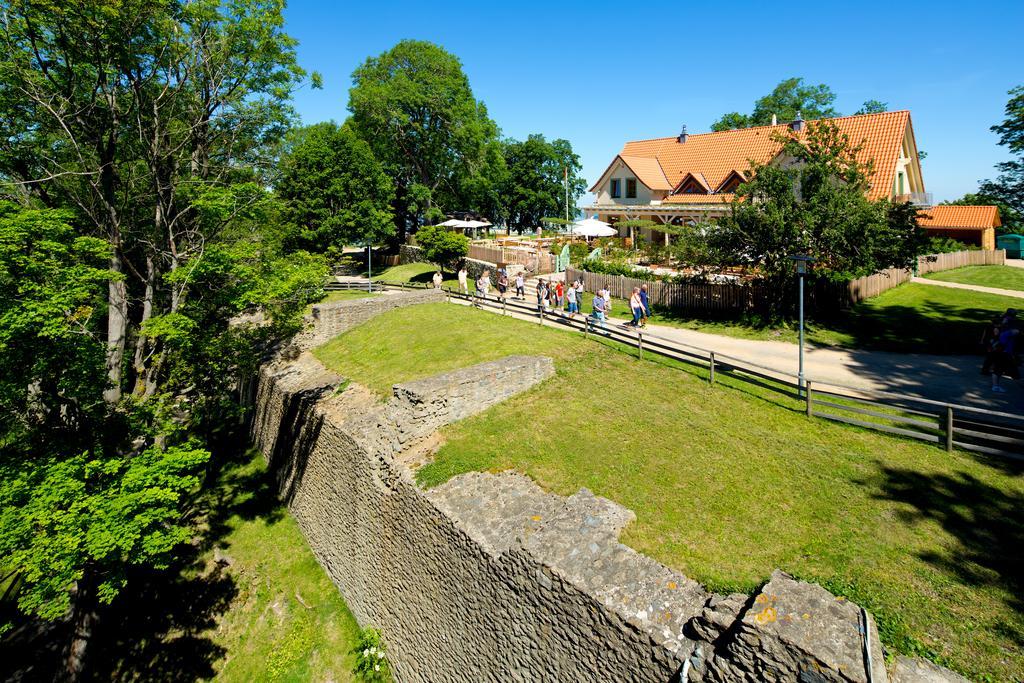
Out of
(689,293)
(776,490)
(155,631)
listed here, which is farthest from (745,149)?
(155,631)

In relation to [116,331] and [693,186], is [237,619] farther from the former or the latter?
[693,186]

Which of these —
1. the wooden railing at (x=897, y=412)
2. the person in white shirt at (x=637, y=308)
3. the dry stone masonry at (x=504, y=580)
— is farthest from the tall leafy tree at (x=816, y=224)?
the dry stone masonry at (x=504, y=580)

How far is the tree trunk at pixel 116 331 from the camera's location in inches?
553

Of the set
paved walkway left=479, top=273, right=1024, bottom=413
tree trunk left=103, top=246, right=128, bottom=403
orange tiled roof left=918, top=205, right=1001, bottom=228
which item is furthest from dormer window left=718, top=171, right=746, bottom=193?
tree trunk left=103, top=246, right=128, bottom=403

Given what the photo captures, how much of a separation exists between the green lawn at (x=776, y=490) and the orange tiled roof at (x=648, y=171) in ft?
79.0

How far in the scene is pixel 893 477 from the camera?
32.3 feet

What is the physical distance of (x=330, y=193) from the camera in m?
36.8

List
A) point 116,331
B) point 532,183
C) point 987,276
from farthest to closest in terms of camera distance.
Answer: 1. point 532,183
2. point 987,276
3. point 116,331

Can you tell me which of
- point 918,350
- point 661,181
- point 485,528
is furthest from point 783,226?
point 661,181

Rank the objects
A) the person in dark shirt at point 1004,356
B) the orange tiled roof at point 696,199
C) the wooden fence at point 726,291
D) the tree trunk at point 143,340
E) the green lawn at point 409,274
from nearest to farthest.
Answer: the person in dark shirt at point 1004,356, the tree trunk at point 143,340, the wooden fence at point 726,291, the orange tiled roof at point 696,199, the green lawn at point 409,274

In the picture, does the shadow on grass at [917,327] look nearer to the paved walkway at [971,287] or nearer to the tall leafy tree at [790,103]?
the paved walkway at [971,287]

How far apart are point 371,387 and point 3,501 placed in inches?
360

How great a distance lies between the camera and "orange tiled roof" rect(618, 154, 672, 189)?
37.2 m

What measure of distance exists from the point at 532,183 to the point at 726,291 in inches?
1726
